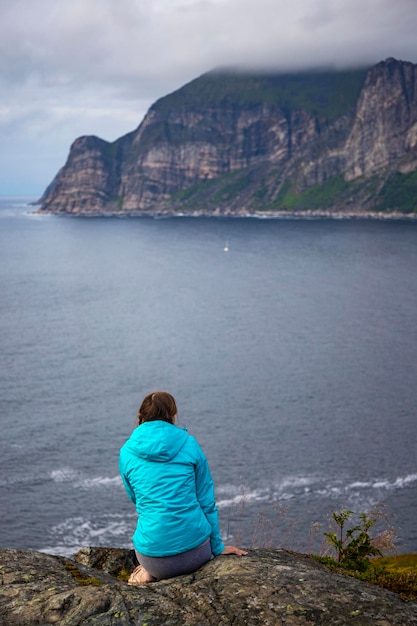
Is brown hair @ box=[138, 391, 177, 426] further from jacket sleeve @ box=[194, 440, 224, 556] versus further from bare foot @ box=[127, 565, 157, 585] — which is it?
bare foot @ box=[127, 565, 157, 585]

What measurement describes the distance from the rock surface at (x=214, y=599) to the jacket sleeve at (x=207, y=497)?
25 cm

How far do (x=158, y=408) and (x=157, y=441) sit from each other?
46cm

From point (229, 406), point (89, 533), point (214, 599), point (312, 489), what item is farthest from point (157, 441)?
point (229, 406)

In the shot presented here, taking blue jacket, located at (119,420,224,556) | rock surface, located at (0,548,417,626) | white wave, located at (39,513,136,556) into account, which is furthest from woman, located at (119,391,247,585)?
white wave, located at (39,513,136,556)

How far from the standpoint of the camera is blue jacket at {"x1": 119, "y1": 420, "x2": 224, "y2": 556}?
923 cm

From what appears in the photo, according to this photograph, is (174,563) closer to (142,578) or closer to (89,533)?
(142,578)

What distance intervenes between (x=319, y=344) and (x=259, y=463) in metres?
48.2

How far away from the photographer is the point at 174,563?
30.6 ft

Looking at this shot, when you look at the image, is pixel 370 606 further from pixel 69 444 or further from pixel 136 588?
pixel 69 444

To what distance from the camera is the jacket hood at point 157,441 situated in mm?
9227

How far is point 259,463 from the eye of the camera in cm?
6341

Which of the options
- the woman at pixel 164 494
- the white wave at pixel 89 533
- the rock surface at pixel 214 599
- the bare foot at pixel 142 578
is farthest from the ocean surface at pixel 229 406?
the rock surface at pixel 214 599

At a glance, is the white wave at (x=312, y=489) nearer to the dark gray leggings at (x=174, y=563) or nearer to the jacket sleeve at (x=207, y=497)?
the jacket sleeve at (x=207, y=497)

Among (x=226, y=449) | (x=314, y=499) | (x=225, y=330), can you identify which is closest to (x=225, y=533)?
(x=314, y=499)
